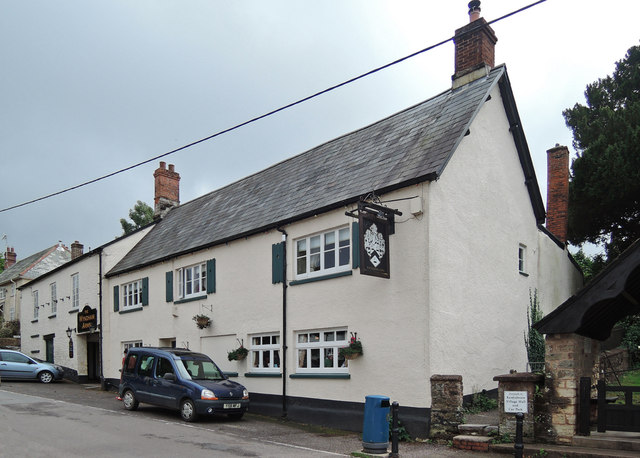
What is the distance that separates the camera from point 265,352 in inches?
635

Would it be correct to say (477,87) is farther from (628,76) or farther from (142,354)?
(628,76)

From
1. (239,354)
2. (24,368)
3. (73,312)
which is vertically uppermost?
(73,312)

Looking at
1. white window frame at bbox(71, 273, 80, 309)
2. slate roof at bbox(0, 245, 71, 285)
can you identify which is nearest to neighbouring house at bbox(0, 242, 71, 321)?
slate roof at bbox(0, 245, 71, 285)

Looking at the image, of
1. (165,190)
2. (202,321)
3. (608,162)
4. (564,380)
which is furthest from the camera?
(165,190)

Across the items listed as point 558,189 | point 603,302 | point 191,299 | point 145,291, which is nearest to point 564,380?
point 603,302

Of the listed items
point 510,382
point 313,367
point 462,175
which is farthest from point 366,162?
point 510,382

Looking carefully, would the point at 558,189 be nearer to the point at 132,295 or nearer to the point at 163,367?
A: the point at 163,367

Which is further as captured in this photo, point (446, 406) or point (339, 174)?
point (339, 174)

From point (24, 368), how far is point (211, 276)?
12.3 meters

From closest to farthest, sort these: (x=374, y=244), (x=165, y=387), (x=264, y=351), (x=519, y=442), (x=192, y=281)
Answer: (x=519, y=442) → (x=374, y=244) → (x=165, y=387) → (x=264, y=351) → (x=192, y=281)

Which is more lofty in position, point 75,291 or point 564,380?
point 75,291

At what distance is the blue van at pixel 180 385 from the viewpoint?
13.9m

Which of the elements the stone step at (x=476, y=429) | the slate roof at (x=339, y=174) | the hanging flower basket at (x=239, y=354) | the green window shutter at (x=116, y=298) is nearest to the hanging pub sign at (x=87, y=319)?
the green window shutter at (x=116, y=298)

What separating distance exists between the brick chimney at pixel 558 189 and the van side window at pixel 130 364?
14.1 m
